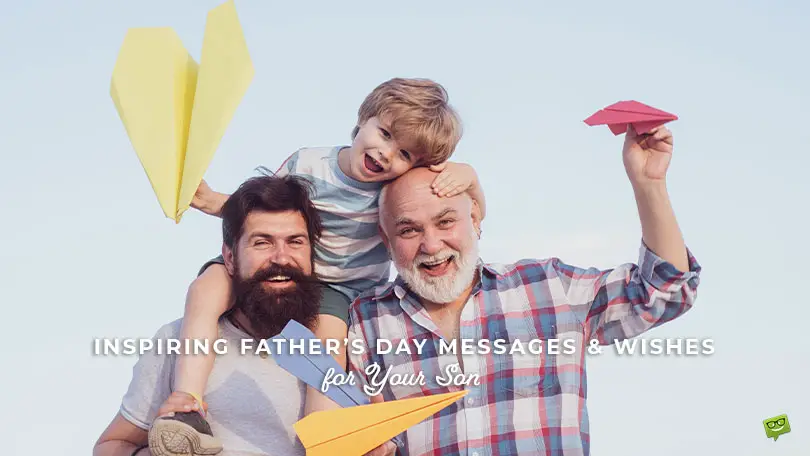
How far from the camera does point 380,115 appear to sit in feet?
17.6

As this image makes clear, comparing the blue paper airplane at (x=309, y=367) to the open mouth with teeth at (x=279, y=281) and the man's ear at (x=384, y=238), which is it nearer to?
the open mouth with teeth at (x=279, y=281)

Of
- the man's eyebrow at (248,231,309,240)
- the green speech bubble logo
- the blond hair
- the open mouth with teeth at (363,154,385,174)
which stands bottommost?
the green speech bubble logo

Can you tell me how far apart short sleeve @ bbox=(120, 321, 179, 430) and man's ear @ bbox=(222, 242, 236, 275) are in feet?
1.62

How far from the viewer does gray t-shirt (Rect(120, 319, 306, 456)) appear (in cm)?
529

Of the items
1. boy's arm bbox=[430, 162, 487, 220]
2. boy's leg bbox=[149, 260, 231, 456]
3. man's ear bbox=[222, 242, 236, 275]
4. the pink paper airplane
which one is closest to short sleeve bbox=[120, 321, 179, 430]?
boy's leg bbox=[149, 260, 231, 456]

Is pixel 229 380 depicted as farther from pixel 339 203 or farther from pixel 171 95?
pixel 171 95

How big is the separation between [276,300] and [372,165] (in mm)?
894

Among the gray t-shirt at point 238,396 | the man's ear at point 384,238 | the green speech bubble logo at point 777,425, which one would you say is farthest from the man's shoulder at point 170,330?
the green speech bubble logo at point 777,425

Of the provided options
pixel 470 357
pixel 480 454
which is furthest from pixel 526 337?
pixel 480 454

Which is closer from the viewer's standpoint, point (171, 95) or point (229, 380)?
point (171, 95)

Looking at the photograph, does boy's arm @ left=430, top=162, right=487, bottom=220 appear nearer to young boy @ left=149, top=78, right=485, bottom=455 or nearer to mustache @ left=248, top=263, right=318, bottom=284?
young boy @ left=149, top=78, right=485, bottom=455

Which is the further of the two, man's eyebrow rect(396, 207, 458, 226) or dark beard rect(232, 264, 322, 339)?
dark beard rect(232, 264, 322, 339)

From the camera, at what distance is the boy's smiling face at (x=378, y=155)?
5.31m

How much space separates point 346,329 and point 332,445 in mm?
1011
